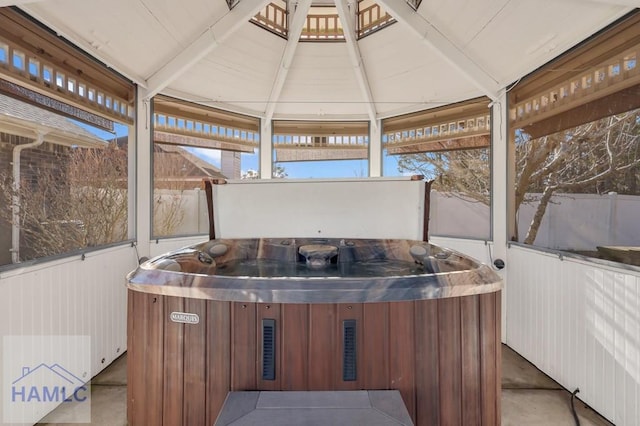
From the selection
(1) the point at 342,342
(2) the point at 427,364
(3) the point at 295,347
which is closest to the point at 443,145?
(2) the point at 427,364

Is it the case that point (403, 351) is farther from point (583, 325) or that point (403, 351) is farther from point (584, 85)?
point (584, 85)

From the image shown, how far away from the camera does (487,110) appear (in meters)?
3.57

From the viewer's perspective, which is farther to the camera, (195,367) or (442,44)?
(442,44)

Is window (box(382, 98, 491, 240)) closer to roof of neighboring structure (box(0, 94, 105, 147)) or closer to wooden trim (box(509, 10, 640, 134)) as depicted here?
wooden trim (box(509, 10, 640, 134))

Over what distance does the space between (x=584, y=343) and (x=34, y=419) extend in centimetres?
375

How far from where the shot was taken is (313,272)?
2.47 meters

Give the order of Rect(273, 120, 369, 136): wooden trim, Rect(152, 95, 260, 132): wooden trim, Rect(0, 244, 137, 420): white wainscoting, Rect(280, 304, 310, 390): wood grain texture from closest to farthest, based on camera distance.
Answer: Rect(280, 304, 310, 390): wood grain texture, Rect(0, 244, 137, 420): white wainscoting, Rect(152, 95, 260, 132): wooden trim, Rect(273, 120, 369, 136): wooden trim

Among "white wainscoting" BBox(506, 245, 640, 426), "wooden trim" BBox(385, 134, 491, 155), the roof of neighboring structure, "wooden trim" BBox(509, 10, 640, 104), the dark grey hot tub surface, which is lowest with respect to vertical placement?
"white wainscoting" BBox(506, 245, 640, 426)

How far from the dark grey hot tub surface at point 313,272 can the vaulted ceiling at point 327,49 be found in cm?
175

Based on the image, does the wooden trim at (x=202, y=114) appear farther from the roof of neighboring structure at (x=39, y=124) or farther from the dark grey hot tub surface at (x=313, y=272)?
the dark grey hot tub surface at (x=313, y=272)

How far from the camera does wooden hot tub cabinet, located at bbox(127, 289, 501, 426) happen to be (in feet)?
4.41

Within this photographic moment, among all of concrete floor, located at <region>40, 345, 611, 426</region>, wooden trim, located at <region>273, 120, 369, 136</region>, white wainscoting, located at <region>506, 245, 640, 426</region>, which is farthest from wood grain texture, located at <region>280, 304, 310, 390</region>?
wooden trim, located at <region>273, 120, 369, 136</region>

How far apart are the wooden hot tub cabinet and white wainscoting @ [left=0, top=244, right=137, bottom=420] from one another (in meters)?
1.13

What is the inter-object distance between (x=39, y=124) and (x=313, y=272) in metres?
2.23
